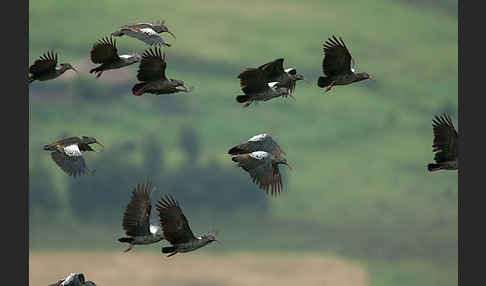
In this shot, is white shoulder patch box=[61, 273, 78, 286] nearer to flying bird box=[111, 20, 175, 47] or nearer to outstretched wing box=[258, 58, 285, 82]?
flying bird box=[111, 20, 175, 47]

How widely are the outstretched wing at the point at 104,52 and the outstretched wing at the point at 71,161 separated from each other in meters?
2.34

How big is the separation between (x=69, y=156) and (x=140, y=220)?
2.72 metres

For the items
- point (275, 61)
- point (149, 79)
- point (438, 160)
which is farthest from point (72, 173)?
point (438, 160)

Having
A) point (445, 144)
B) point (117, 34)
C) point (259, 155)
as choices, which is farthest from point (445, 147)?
point (117, 34)

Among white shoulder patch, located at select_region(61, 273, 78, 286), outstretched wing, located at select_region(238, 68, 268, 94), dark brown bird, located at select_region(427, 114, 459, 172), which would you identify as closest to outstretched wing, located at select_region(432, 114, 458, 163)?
dark brown bird, located at select_region(427, 114, 459, 172)

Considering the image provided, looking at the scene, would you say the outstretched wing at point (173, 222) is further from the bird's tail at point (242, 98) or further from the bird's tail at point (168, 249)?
the bird's tail at point (242, 98)

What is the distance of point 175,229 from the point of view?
3052cm

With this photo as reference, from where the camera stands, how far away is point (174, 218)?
3033cm

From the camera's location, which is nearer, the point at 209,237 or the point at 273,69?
the point at 209,237

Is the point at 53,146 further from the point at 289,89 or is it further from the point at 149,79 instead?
the point at 289,89

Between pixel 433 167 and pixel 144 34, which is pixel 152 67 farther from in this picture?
pixel 433 167

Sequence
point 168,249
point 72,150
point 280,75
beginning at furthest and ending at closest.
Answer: point 280,75 → point 72,150 → point 168,249

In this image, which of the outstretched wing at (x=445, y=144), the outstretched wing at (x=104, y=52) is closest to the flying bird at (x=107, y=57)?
the outstretched wing at (x=104, y=52)

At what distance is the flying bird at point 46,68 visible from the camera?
3450cm
